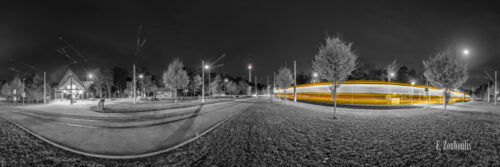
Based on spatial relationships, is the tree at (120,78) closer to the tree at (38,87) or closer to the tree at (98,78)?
the tree at (98,78)

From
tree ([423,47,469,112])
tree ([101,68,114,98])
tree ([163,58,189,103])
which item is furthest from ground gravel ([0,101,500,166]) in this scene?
tree ([101,68,114,98])

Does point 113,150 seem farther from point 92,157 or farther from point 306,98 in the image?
point 306,98

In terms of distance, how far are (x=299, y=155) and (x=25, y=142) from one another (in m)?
9.12

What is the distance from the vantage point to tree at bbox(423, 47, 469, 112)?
47.2 ft

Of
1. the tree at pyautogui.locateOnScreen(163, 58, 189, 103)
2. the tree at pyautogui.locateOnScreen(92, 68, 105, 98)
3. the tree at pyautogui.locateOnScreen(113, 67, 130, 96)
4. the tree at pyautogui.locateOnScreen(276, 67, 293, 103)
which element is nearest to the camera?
the tree at pyautogui.locateOnScreen(163, 58, 189, 103)

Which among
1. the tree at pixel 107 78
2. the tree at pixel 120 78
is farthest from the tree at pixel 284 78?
the tree at pixel 120 78

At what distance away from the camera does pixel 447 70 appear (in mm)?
14547

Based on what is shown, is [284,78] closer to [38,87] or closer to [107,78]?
[107,78]

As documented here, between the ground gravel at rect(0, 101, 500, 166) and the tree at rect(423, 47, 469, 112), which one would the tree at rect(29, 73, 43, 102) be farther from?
the tree at rect(423, 47, 469, 112)

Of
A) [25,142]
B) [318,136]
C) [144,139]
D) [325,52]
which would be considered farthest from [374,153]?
[25,142]

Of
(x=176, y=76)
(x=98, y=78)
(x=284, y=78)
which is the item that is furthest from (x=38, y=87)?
(x=284, y=78)

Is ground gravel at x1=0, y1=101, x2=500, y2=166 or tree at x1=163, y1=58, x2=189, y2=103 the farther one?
Answer: tree at x1=163, y1=58, x2=189, y2=103

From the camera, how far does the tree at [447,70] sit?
14.4 m

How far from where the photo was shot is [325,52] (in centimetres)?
1252
